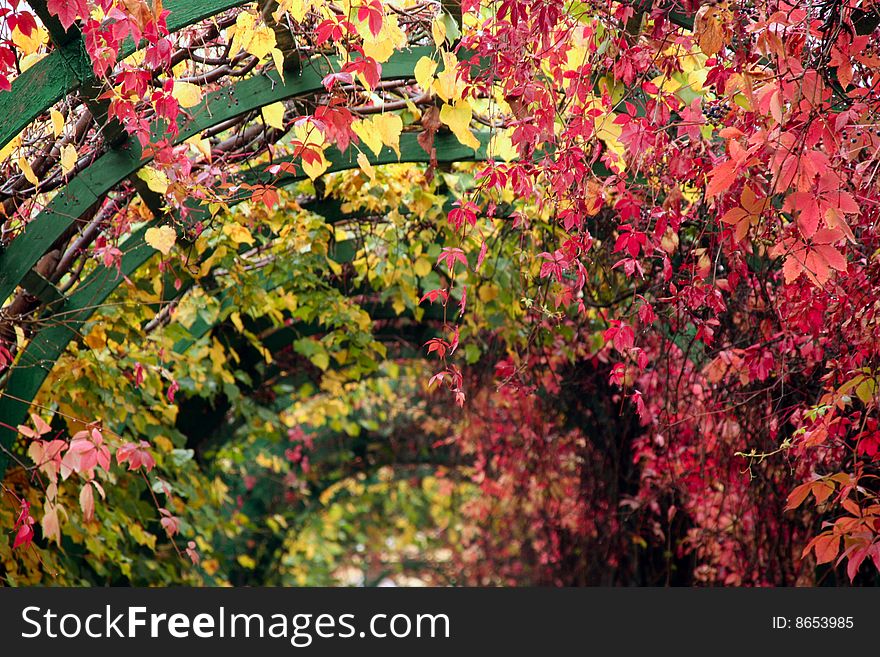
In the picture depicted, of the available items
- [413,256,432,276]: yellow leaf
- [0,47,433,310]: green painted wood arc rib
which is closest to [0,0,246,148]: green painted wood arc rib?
[0,47,433,310]: green painted wood arc rib

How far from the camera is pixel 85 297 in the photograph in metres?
4.15

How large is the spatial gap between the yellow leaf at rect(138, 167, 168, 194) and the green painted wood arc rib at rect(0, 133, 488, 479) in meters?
0.56

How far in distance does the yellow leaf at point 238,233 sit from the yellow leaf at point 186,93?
146cm

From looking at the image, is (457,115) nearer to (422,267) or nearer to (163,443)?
(422,267)

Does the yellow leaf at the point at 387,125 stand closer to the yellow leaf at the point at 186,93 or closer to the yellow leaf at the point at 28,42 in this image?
the yellow leaf at the point at 186,93

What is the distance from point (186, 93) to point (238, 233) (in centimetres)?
150

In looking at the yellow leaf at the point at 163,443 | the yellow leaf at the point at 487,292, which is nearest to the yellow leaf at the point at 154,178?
the yellow leaf at the point at 487,292

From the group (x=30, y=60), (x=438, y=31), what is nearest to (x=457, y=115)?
(x=438, y=31)

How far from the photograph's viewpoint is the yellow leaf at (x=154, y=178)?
11.4 feet

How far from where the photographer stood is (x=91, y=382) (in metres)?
4.39

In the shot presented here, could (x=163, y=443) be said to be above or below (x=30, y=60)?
below

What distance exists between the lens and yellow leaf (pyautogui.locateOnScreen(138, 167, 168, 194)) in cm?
348

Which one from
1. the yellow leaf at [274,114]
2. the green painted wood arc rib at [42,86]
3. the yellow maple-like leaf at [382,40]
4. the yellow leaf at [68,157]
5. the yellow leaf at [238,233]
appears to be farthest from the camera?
the yellow leaf at [238,233]

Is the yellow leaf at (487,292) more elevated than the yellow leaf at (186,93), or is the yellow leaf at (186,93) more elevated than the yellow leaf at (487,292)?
the yellow leaf at (487,292)
